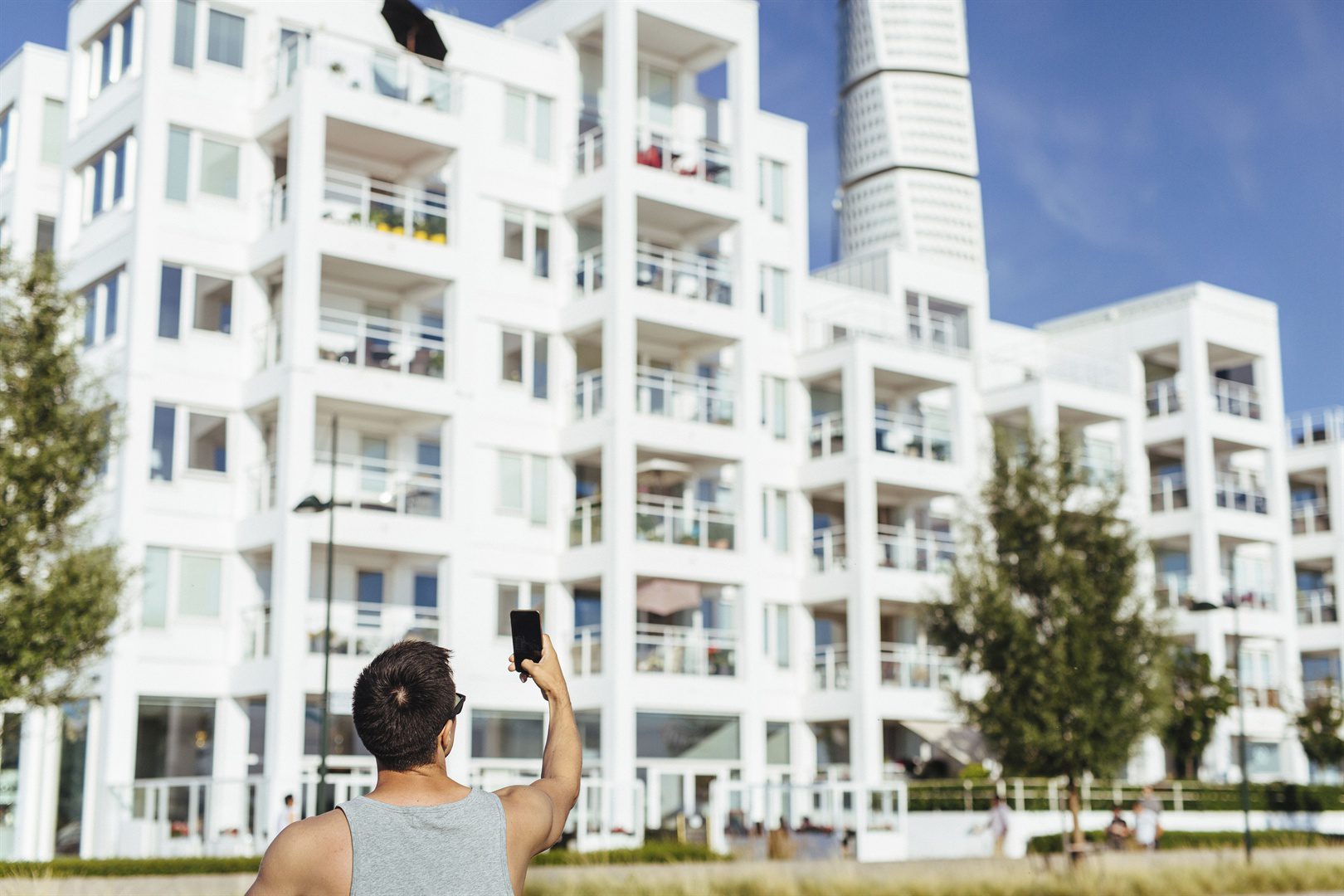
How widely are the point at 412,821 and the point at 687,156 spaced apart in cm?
3835

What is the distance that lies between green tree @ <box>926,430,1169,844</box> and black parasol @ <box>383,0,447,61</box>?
15.8m

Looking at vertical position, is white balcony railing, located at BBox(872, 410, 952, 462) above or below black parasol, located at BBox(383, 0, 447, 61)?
below

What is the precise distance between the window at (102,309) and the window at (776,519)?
16.6 metres

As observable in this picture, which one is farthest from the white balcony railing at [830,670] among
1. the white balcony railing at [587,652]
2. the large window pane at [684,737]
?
the white balcony railing at [587,652]

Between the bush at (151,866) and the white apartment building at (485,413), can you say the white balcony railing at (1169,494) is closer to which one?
the white apartment building at (485,413)

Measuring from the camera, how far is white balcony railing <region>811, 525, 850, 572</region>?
142ft

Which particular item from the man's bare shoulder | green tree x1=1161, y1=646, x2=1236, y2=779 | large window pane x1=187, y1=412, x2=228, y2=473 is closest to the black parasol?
large window pane x1=187, y1=412, x2=228, y2=473

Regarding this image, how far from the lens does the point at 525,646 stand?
14.2 ft

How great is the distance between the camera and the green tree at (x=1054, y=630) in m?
29.9

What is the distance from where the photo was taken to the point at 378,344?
34.7 meters

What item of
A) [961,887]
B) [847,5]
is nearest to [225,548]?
[961,887]

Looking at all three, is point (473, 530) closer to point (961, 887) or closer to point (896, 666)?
point (896, 666)

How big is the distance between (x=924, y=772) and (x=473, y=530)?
1366cm

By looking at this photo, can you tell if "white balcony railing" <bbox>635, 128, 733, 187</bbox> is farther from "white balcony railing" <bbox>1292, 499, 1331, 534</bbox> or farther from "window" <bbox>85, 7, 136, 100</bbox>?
"white balcony railing" <bbox>1292, 499, 1331, 534</bbox>
